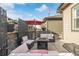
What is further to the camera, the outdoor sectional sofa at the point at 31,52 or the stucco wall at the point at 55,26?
the stucco wall at the point at 55,26

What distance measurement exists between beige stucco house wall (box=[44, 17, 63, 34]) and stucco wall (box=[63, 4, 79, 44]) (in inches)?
4.1

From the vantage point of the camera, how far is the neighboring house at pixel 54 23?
3840mm

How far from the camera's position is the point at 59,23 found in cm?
388

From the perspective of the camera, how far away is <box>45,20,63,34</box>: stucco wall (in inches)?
151

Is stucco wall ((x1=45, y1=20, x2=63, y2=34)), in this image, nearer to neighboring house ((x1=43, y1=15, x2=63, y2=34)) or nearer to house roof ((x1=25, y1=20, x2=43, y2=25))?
neighboring house ((x1=43, y1=15, x2=63, y2=34))

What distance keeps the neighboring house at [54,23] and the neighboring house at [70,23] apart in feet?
0.36

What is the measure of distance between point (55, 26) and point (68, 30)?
35 centimetres

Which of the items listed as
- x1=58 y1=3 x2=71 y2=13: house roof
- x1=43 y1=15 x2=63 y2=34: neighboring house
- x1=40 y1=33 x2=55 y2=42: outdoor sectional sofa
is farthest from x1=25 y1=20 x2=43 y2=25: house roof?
x1=58 y1=3 x2=71 y2=13: house roof

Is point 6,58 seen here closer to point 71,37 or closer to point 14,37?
point 14,37

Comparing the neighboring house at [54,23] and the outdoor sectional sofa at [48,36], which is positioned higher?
the neighboring house at [54,23]

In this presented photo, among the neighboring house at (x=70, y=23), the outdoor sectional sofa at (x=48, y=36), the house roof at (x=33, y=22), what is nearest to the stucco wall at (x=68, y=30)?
the neighboring house at (x=70, y=23)

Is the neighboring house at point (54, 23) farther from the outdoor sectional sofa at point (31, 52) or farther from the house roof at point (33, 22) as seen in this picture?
the outdoor sectional sofa at point (31, 52)

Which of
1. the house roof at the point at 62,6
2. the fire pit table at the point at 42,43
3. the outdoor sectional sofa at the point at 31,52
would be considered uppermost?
the house roof at the point at 62,6

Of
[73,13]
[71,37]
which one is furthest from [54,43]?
[73,13]
